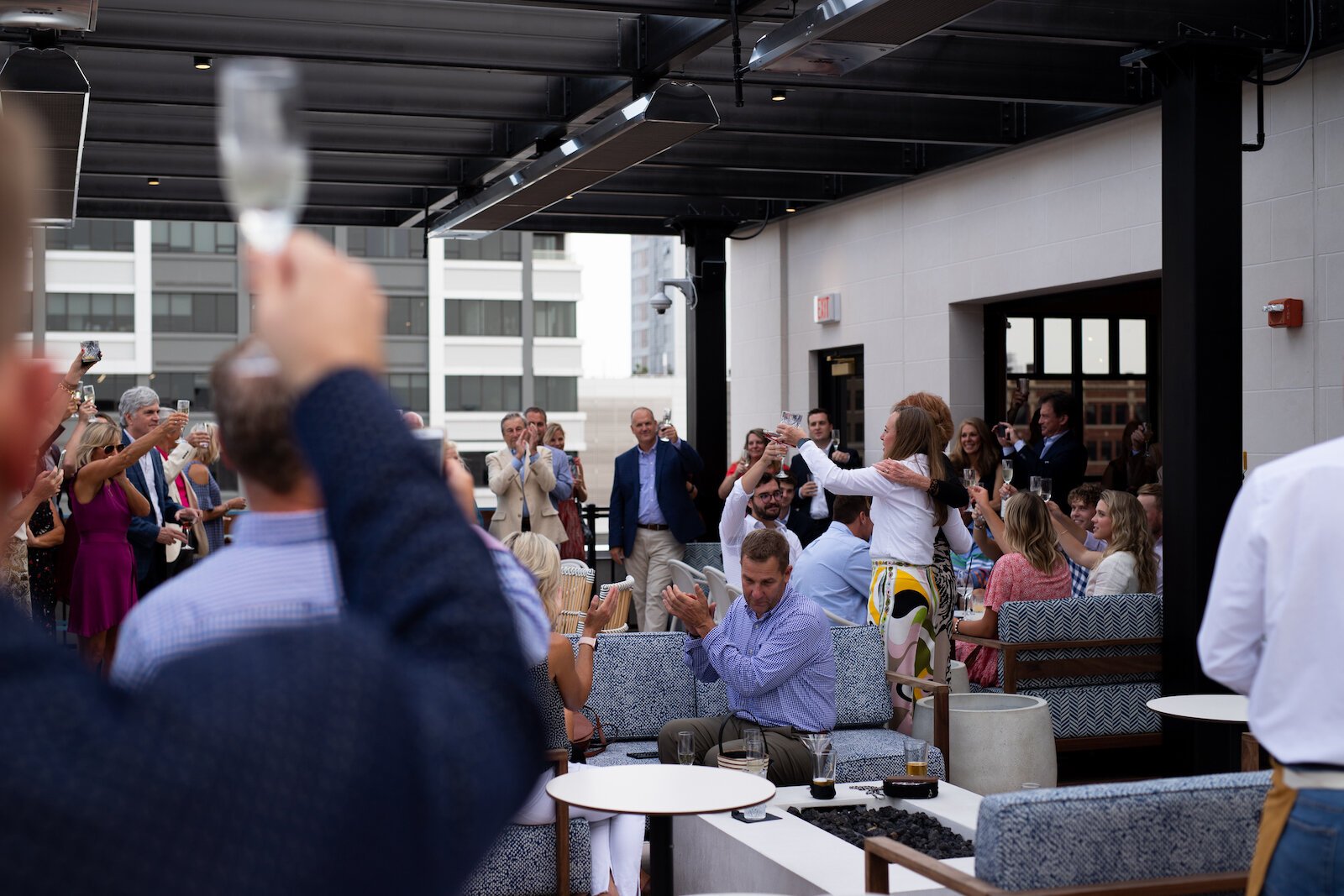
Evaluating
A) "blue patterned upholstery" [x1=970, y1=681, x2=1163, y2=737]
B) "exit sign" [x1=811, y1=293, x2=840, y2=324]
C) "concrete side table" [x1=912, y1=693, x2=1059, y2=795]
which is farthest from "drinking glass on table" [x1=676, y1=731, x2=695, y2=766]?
"exit sign" [x1=811, y1=293, x2=840, y2=324]

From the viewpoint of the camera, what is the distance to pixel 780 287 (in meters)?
13.5

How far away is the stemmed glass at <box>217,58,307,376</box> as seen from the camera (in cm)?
65

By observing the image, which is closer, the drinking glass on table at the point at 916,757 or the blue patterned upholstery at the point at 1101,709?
the drinking glass on table at the point at 916,757

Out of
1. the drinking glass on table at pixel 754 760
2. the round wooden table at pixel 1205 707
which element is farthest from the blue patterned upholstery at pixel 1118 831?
the round wooden table at pixel 1205 707

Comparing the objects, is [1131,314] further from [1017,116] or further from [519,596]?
[519,596]

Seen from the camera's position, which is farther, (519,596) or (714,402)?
(714,402)

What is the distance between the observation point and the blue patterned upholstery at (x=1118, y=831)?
2947 mm

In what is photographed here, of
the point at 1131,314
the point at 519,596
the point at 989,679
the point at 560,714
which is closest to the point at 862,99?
the point at 1131,314

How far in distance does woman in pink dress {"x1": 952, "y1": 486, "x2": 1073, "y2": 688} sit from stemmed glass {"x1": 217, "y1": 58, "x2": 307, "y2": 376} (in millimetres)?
6494

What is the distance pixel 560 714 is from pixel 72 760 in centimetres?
419

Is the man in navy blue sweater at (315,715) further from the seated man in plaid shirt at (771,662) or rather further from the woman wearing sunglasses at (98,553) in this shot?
the woman wearing sunglasses at (98,553)

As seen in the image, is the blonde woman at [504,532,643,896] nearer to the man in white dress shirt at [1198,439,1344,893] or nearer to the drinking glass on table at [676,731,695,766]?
the drinking glass on table at [676,731,695,766]

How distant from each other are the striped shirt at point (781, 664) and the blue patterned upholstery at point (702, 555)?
499 cm

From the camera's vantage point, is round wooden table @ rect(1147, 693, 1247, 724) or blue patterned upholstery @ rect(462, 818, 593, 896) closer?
blue patterned upholstery @ rect(462, 818, 593, 896)
